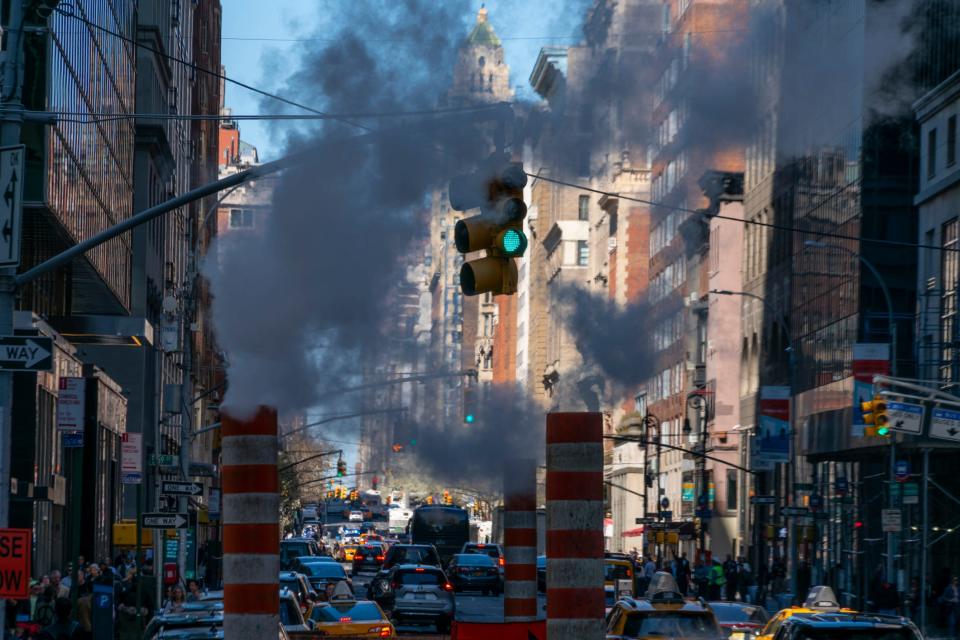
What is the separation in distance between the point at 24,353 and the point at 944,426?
27.7 metres

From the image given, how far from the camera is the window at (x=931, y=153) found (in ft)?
197

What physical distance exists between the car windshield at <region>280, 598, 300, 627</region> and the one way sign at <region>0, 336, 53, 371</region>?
7.46 meters

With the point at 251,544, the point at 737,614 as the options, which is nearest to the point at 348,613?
the point at 737,614

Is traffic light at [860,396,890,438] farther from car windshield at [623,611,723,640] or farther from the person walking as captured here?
the person walking

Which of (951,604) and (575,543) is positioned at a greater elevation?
(575,543)

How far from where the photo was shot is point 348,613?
104ft

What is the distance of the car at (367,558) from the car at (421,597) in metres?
36.3

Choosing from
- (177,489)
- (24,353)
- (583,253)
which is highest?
(583,253)

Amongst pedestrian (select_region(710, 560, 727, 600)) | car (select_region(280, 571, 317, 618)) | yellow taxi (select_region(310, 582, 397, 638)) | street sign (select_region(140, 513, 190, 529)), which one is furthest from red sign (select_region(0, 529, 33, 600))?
pedestrian (select_region(710, 560, 727, 600))

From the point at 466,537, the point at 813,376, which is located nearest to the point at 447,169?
the point at 813,376

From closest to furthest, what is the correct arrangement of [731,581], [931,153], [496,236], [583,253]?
[496,236] → [583,253] → [931,153] → [731,581]

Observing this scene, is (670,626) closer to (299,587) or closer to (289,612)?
(289,612)

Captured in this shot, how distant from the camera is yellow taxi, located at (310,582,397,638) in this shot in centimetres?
3078

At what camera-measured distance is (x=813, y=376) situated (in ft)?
232
